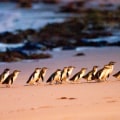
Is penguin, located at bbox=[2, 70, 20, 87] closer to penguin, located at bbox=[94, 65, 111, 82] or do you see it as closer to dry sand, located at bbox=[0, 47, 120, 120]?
dry sand, located at bbox=[0, 47, 120, 120]

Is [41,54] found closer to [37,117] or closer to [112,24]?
[37,117]

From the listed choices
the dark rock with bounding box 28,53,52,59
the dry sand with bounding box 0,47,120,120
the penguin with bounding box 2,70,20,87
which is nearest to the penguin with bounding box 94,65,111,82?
the dry sand with bounding box 0,47,120,120

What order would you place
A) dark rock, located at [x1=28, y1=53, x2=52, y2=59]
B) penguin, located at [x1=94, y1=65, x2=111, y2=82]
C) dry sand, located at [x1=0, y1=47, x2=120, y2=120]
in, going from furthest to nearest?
dark rock, located at [x1=28, y1=53, x2=52, y2=59], penguin, located at [x1=94, y1=65, x2=111, y2=82], dry sand, located at [x1=0, y1=47, x2=120, y2=120]

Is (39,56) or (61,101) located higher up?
(39,56)

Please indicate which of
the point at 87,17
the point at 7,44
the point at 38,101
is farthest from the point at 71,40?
the point at 38,101

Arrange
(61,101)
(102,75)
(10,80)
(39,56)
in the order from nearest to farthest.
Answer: (61,101)
(10,80)
(102,75)
(39,56)

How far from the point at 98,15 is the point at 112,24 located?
5323 mm

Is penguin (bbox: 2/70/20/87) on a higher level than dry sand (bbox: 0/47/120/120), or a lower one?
higher

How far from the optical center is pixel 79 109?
13.5 metres

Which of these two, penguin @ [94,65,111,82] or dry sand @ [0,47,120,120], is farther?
penguin @ [94,65,111,82]

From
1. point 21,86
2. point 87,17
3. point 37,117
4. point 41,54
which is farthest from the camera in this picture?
point 87,17

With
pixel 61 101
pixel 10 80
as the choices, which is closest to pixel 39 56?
pixel 10 80

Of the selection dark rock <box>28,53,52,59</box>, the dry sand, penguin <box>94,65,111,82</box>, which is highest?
dark rock <box>28,53,52,59</box>

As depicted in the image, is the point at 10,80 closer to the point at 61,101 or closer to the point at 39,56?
the point at 61,101
